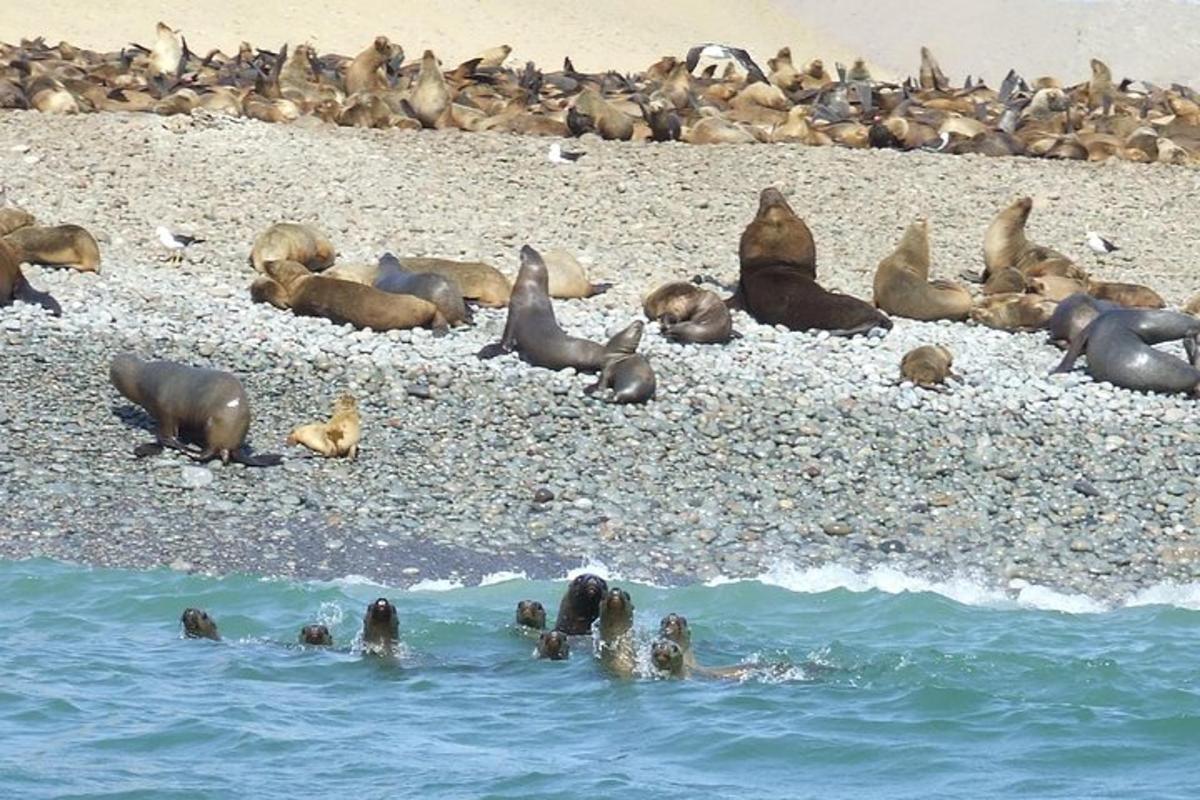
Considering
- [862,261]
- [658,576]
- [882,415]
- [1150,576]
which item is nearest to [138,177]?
[862,261]

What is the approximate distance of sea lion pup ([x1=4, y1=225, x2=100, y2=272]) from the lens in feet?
45.4

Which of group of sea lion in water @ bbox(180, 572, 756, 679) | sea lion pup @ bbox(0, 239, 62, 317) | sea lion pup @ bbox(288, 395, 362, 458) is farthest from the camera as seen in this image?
sea lion pup @ bbox(0, 239, 62, 317)

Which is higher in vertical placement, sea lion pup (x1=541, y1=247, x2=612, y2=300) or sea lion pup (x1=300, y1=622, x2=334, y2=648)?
sea lion pup (x1=541, y1=247, x2=612, y2=300)

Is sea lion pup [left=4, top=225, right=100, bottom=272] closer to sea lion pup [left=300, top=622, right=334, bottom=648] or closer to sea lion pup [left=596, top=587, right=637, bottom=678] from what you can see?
sea lion pup [left=300, top=622, right=334, bottom=648]

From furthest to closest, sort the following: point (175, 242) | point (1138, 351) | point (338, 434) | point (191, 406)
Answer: point (175, 242)
point (1138, 351)
point (338, 434)
point (191, 406)

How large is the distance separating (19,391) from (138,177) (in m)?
5.74

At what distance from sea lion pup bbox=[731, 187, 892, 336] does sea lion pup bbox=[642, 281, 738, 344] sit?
0.41 metres

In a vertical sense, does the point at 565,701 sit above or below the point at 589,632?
below

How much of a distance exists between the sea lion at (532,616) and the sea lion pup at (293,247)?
653 cm

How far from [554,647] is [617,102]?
48.1ft

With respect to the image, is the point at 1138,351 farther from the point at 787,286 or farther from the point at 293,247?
the point at 293,247

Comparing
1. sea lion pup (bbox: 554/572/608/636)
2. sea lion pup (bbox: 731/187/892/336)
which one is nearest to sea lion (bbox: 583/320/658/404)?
sea lion pup (bbox: 731/187/892/336)

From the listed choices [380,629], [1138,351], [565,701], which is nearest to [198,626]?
[380,629]

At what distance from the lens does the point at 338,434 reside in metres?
10.6
